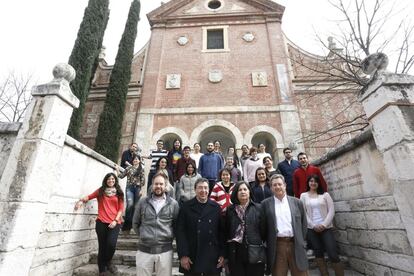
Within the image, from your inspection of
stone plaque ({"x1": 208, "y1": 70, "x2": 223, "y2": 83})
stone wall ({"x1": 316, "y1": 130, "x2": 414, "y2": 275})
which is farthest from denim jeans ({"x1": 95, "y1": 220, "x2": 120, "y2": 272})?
stone plaque ({"x1": 208, "y1": 70, "x2": 223, "y2": 83})

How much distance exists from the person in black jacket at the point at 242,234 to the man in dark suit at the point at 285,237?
0.47 ft

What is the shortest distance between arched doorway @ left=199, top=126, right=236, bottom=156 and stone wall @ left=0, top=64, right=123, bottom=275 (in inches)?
269

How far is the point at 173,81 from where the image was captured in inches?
465

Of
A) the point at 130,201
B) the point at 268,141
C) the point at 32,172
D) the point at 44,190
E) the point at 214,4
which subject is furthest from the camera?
the point at 214,4

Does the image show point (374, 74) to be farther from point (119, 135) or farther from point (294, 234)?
point (119, 135)

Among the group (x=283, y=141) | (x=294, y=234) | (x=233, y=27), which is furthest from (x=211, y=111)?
(x=294, y=234)

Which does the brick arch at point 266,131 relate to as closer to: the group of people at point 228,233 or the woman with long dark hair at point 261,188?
the woman with long dark hair at point 261,188

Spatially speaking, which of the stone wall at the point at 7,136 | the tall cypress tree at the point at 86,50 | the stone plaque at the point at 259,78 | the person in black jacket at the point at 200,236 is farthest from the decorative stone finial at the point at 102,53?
the person in black jacket at the point at 200,236

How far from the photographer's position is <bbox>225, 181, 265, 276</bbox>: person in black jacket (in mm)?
2879

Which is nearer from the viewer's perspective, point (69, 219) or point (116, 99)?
point (69, 219)

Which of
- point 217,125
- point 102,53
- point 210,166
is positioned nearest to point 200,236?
point 210,166

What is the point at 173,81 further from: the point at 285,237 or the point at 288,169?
the point at 285,237

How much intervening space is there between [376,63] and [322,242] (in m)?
2.78

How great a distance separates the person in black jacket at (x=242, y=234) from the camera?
288 cm
